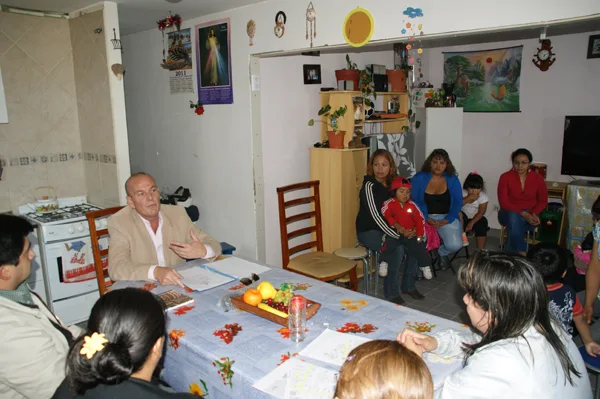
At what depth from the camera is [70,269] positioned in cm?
331

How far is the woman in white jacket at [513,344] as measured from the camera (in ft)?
4.00

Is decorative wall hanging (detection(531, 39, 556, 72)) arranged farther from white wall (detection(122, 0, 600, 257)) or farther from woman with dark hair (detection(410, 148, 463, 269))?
white wall (detection(122, 0, 600, 257))

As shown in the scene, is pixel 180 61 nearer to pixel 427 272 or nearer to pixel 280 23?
pixel 280 23

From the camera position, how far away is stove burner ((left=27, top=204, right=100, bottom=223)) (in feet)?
10.8

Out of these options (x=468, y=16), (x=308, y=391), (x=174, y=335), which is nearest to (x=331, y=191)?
(x=468, y=16)

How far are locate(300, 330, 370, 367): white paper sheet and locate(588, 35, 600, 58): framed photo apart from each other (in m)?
4.92

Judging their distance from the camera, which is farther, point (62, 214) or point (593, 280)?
point (62, 214)

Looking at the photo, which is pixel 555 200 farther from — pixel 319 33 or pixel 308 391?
pixel 308 391

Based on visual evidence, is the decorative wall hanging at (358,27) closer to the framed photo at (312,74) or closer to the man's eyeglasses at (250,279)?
the framed photo at (312,74)

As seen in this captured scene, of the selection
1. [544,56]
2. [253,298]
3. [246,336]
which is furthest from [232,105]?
[544,56]

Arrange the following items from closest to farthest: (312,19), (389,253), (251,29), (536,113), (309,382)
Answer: (309,382)
(312,19)
(251,29)
(389,253)
(536,113)

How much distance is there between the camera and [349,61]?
4.49 metres

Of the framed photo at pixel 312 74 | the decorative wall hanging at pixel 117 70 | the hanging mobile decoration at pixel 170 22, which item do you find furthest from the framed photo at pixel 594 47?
the decorative wall hanging at pixel 117 70

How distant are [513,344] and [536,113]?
4.95 metres
